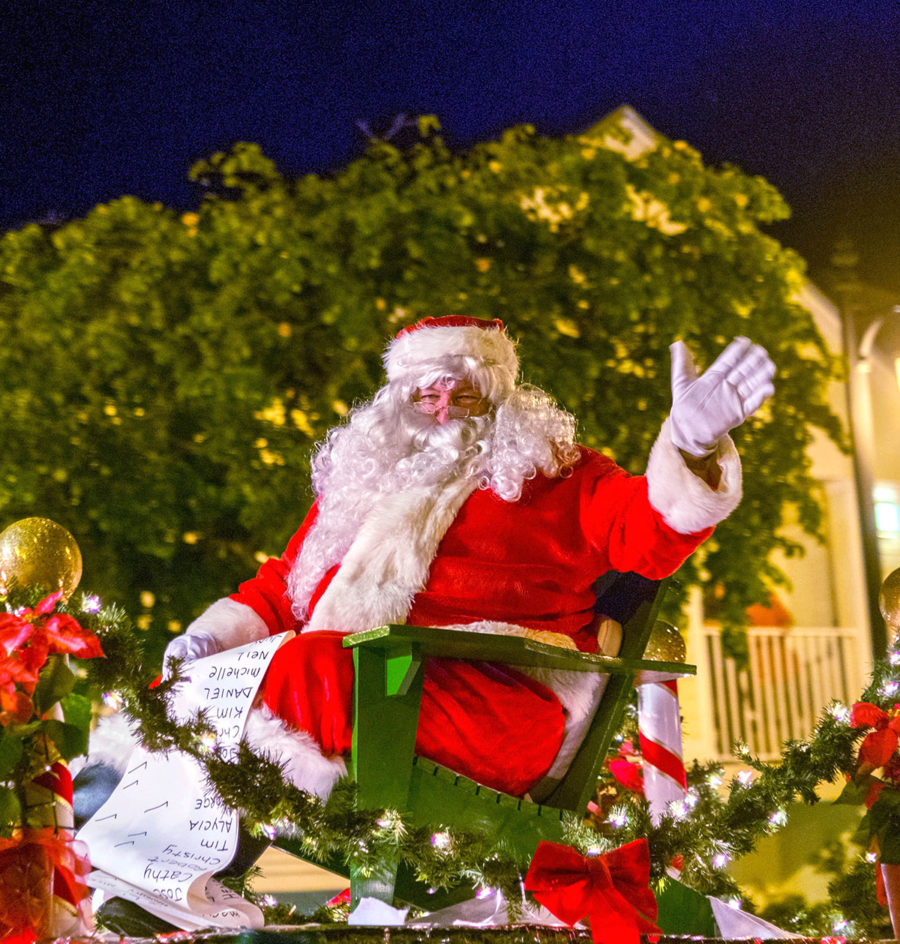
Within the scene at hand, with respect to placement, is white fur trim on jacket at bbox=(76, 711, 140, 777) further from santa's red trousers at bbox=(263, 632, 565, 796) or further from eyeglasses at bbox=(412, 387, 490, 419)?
eyeglasses at bbox=(412, 387, 490, 419)

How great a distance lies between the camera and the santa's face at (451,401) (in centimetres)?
349

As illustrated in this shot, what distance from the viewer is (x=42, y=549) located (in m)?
2.98

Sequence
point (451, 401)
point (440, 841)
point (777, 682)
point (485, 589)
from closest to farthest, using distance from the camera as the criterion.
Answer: point (440, 841)
point (485, 589)
point (451, 401)
point (777, 682)

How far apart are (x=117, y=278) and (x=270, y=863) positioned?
371cm

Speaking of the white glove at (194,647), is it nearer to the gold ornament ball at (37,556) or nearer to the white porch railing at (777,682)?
the gold ornament ball at (37,556)

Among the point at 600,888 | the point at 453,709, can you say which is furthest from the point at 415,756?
the point at 600,888

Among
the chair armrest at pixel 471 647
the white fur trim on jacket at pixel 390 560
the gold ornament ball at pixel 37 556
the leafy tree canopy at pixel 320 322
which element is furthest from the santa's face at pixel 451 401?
the leafy tree canopy at pixel 320 322

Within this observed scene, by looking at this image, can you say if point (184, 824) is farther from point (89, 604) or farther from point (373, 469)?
point (373, 469)

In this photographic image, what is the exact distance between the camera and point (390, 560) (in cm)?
309

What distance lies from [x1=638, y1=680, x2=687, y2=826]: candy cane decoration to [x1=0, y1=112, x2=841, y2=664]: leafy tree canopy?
6.96 ft

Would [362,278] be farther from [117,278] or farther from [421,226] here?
[117,278]

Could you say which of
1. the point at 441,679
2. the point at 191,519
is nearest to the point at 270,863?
the point at 191,519

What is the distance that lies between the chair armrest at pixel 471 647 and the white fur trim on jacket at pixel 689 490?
0.39 m

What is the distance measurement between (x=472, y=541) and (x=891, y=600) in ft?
4.33
